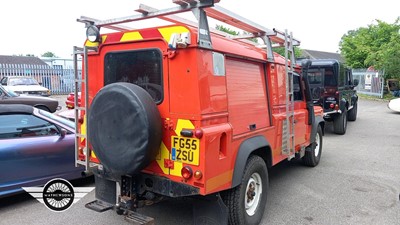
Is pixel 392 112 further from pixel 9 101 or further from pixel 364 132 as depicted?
pixel 9 101

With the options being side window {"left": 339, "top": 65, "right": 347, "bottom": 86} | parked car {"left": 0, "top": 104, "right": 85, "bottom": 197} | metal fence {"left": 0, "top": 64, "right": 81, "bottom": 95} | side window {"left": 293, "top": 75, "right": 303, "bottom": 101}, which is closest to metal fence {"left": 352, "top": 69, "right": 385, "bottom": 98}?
side window {"left": 339, "top": 65, "right": 347, "bottom": 86}

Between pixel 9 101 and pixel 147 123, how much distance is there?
885 cm

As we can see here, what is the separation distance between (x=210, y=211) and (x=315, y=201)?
216cm

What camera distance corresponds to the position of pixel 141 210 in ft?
14.2

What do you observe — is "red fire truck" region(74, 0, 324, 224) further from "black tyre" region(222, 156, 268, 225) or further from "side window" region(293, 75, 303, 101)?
"side window" region(293, 75, 303, 101)

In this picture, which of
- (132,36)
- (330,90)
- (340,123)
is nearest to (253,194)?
(132,36)

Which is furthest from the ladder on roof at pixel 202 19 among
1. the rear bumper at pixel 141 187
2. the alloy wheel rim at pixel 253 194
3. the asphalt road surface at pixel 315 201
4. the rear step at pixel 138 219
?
the asphalt road surface at pixel 315 201

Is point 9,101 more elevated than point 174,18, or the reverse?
point 174,18

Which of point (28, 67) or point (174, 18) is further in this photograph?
point (28, 67)

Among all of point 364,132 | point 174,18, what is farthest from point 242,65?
point 364,132

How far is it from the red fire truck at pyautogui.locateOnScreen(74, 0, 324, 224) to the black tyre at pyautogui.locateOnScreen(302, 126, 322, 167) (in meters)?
2.58

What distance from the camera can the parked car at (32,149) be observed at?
14.2 feet

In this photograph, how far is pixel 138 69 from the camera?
3482 millimetres

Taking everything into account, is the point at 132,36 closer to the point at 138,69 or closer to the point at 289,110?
the point at 138,69
